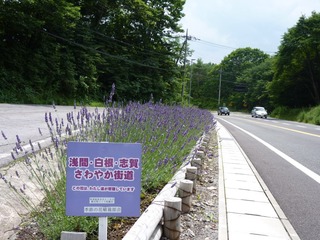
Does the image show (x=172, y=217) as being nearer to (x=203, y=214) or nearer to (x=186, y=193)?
(x=186, y=193)

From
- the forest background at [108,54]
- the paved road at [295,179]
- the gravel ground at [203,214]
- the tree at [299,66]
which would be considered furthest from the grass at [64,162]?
the tree at [299,66]

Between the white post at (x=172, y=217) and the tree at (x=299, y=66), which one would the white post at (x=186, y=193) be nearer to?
the white post at (x=172, y=217)

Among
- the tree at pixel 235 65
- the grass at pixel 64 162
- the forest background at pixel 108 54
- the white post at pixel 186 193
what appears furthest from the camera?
the tree at pixel 235 65

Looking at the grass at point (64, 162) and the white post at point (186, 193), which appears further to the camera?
the white post at point (186, 193)

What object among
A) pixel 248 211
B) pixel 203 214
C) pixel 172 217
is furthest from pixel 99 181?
pixel 248 211

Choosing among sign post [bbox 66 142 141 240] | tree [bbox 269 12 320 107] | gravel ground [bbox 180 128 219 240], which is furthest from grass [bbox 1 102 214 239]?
tree [bbox 269 12 320 107]

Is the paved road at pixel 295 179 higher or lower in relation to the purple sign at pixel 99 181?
lower

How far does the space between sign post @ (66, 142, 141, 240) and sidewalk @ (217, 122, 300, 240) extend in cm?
157

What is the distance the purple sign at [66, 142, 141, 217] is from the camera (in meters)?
2.22

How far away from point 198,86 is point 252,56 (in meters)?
17.2

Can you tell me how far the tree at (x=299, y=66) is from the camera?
3959 centimetres

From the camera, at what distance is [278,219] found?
4062 millimetres

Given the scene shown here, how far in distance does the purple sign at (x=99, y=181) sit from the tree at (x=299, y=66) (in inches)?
1636

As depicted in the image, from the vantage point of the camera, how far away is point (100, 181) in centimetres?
223
